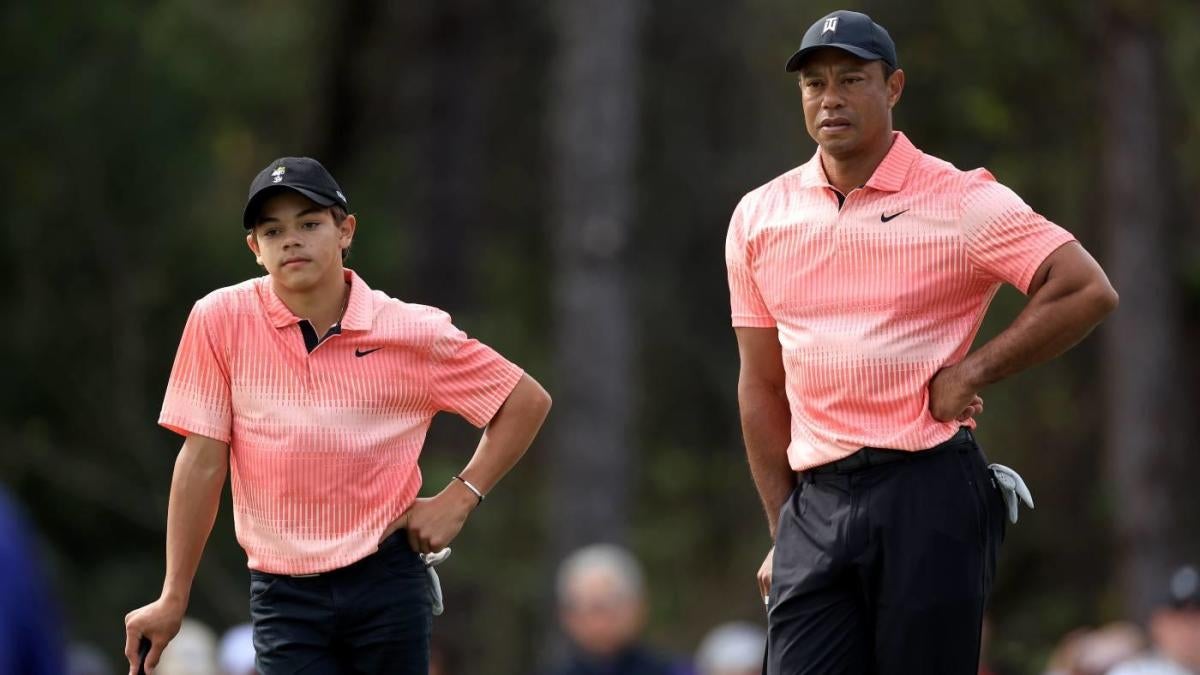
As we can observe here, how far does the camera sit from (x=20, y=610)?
110 inches

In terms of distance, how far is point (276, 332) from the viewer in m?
5.58

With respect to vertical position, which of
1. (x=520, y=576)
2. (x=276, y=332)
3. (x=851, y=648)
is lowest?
(x=520, y=576)

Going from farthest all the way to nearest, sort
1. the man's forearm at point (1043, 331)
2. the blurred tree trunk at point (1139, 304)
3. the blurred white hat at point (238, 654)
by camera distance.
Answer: the blurred tree trunk at point (1139, 304)
the blurred white hat at point (238, 654)
the man's forearm at point (1043, 331)

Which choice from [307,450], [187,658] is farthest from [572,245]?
[307,450]

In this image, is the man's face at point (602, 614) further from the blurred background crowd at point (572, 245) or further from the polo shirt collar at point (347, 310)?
the polo shirt collar at point (347, 310)

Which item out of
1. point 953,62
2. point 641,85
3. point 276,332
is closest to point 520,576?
point 641,85

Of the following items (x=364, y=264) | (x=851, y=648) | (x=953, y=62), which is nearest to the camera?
(x=851, y=648)

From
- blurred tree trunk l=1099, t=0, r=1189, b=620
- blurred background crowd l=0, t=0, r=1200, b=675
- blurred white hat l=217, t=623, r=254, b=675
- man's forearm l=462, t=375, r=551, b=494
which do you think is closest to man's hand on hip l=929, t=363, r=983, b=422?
man's forearm l=462, t=375, r=551, b=494

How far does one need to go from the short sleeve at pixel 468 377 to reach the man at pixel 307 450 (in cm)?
5

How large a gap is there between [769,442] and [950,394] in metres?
0.65

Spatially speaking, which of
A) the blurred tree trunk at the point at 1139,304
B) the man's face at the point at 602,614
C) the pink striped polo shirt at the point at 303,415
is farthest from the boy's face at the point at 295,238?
the blurred tree trunk at the point at 1139,304

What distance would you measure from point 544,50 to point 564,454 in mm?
6644

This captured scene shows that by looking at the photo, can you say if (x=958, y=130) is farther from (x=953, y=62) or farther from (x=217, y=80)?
(x=217, y=80)

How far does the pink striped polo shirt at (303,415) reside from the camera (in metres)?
5.50
